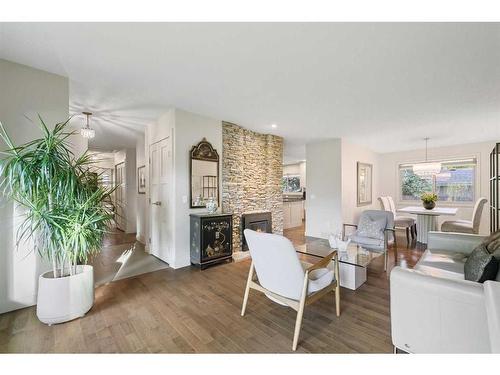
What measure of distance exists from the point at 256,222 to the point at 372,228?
2.10 m

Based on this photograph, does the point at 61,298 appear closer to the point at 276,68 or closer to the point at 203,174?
the point at 203,174

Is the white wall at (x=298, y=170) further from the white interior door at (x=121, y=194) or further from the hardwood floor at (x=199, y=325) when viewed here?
the hardwood floor at (x=199, y=325)

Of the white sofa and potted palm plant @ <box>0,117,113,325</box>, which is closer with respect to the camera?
the white sofa

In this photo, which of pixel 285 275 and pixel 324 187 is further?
pixel 324 187

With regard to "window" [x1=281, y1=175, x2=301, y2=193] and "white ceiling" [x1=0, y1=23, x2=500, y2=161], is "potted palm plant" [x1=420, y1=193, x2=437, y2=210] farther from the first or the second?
"window" [x1=281, y1=175, x2=301, y2=193]

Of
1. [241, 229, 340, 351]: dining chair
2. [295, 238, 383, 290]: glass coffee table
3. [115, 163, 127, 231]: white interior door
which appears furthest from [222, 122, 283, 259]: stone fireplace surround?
[115, 163, 127, 231]: white interior door

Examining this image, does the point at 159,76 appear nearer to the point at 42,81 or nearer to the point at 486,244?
the point at 42,81

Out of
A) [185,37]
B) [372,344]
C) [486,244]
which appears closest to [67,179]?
A: [185,37]

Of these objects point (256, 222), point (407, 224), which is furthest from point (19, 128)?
point (407, 224)

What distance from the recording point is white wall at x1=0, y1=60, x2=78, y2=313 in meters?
2.07

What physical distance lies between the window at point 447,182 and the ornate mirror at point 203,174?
19.7 feet

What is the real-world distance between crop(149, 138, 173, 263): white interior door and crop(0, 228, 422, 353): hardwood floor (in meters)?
0.98

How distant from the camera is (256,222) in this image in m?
4.43

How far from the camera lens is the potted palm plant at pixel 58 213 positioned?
1822 millimetres
